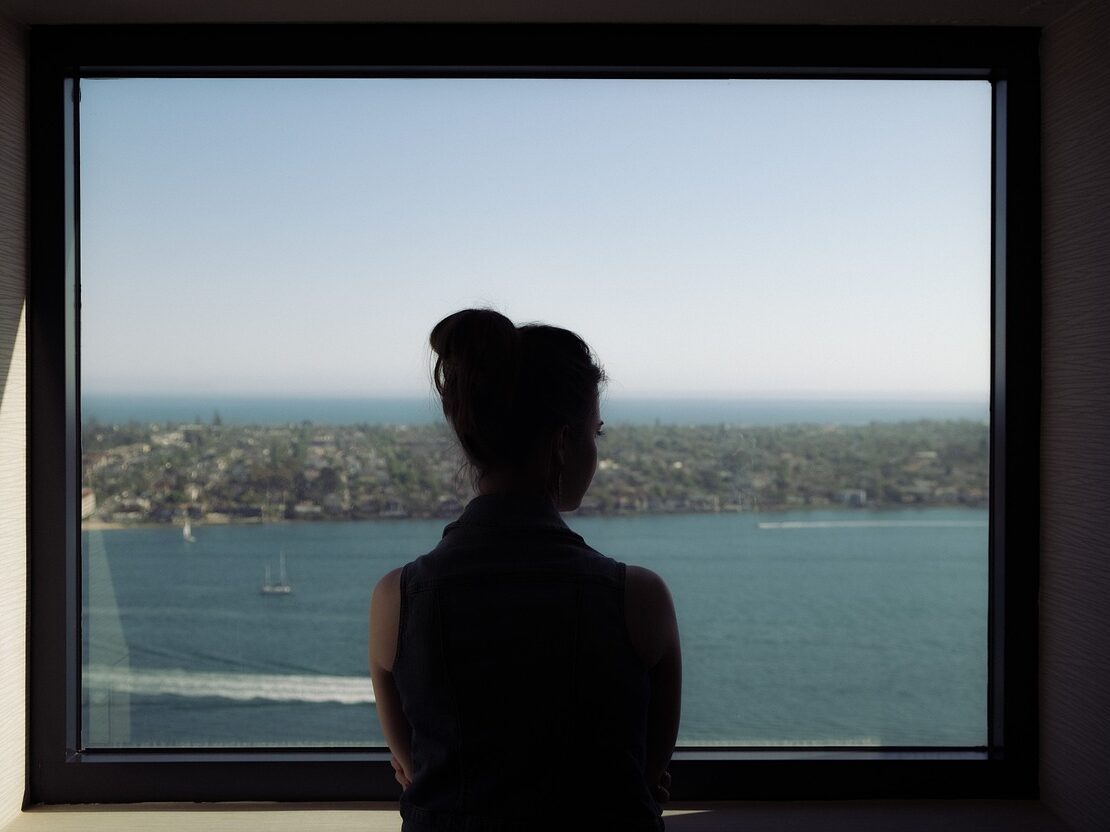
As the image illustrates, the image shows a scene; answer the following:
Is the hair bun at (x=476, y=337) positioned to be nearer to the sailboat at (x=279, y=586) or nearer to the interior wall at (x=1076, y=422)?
the sailboat at (x=279, y=586)

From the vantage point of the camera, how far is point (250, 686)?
74.4 inches

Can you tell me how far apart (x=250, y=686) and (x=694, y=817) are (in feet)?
3.17

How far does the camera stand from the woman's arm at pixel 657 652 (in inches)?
38.3

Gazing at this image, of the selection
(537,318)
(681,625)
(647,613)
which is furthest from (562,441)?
(681,625)

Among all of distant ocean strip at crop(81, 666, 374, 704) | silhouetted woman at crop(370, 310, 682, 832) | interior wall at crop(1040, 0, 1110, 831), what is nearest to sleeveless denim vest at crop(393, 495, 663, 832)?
silhouetted woman at crop(370, 310, 682, 832)

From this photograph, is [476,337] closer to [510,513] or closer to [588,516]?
[510,513]

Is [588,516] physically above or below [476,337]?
below

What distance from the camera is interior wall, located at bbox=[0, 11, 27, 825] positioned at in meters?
1.70

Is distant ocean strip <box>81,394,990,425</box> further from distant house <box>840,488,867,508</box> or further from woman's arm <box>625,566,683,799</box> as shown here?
woman's arm <box>625,566,683,799</box>

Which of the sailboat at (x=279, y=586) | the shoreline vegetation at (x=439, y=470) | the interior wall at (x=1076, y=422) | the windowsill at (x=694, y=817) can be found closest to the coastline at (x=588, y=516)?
the shoreline vegetation at (x=439, y=470)

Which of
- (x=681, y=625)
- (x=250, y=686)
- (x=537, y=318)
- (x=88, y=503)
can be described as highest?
(x=537, y=318)

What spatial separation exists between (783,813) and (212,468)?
54.1 inches

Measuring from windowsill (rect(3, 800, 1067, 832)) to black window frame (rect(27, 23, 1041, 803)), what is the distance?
0.08 feet

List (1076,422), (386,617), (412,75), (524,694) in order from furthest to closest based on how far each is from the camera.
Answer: (412,75) < (1076,422) < (386,617) < (524,694)
